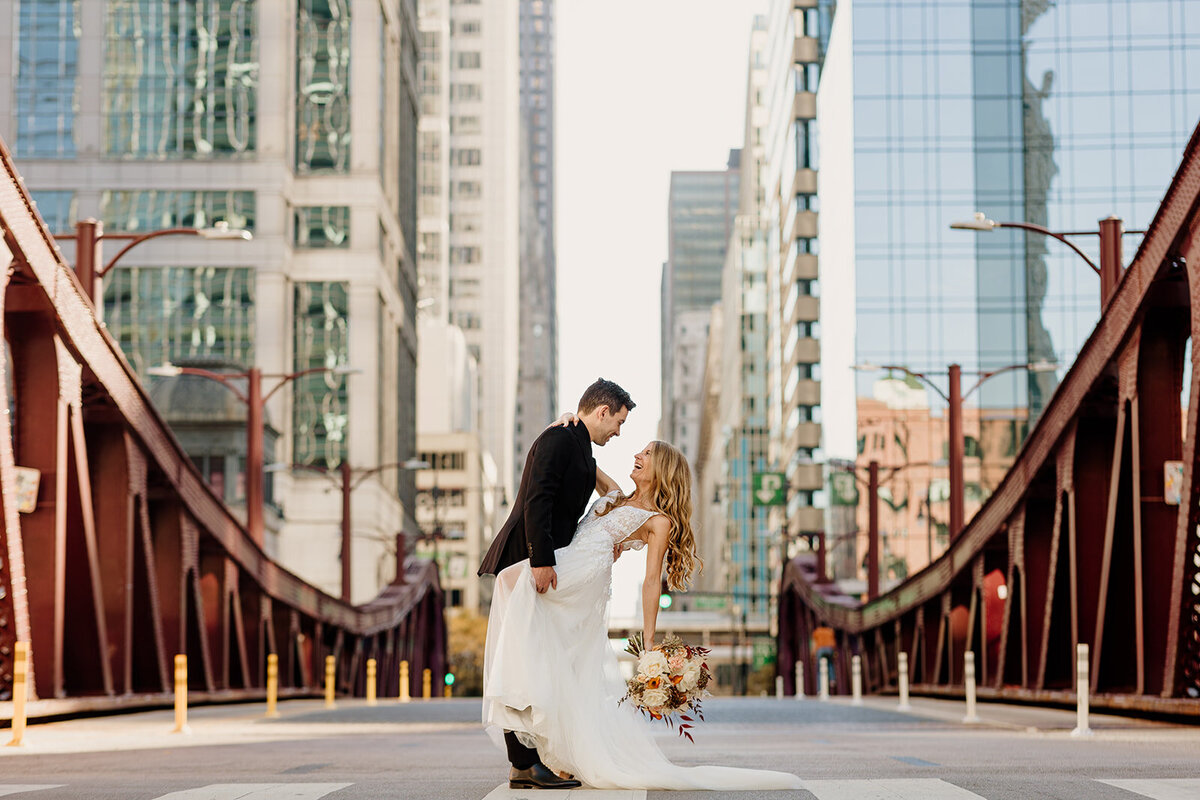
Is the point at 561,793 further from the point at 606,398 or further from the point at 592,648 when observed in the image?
the point at 606,398

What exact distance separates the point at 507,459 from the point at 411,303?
7156 centimetres

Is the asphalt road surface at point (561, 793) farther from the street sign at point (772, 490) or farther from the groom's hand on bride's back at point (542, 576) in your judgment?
the street sign at point (772, 490)

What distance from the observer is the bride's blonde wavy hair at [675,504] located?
29.8ft

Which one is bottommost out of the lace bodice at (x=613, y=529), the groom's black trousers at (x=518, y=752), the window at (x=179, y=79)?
the groom's black trousers at (x=518, y=752)

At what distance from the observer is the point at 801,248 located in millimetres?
99562

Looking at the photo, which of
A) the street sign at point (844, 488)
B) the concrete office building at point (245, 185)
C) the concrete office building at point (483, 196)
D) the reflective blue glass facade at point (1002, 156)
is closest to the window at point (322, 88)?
the concrete office building at point (245, 185)

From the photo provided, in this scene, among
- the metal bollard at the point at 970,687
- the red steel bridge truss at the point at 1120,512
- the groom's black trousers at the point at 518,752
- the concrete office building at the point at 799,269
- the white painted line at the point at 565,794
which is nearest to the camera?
the white painted line at the point at 565,794

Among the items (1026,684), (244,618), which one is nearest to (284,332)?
(244,618)

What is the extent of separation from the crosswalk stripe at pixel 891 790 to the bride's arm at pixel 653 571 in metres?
1.08

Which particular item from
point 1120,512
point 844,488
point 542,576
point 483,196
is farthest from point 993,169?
point 483,196

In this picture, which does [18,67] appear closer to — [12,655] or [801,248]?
[801,248]

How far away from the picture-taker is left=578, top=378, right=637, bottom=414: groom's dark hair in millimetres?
9242

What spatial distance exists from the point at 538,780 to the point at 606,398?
1.91 meters

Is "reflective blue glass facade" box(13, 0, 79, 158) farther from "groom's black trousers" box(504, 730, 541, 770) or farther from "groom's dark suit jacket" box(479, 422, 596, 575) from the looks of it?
"groom's black trousers" box(504, 730, 541, 770)
